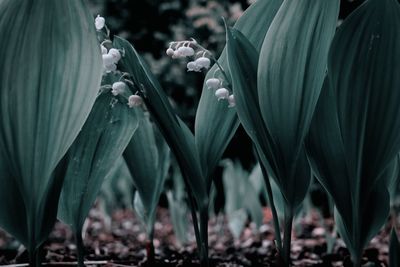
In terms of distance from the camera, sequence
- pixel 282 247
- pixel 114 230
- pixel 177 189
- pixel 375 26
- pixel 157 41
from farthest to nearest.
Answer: pixel 157 41 < pixel 114 230 < pixel 177 189 < pixel 282 247 < pixel 375 26

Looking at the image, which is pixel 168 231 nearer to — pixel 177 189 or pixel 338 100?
pixel 177 189

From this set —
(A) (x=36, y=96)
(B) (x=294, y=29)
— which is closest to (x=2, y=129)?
(A) (x=36, y=96)

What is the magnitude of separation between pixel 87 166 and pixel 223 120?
35 cm

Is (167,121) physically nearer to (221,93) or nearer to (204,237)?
(221,93)

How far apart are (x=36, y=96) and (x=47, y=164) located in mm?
137

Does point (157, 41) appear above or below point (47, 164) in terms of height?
above

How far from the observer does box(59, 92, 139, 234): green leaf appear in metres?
1.35

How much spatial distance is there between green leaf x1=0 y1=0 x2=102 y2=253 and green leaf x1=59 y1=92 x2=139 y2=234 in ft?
0.70

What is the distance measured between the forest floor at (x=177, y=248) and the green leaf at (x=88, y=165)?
312 millimetres

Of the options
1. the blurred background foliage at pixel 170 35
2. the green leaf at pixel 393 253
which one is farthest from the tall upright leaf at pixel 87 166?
the blurred background foliage at pixel 170 35

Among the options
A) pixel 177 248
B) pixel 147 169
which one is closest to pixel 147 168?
pixel 147 169

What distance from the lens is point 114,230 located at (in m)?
4.06

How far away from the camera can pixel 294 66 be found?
44.5 inches

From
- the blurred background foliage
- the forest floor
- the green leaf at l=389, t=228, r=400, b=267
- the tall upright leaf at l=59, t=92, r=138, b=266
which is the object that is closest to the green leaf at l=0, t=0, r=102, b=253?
the tall upright leaf at l=59, t=92, r=138, b=266
